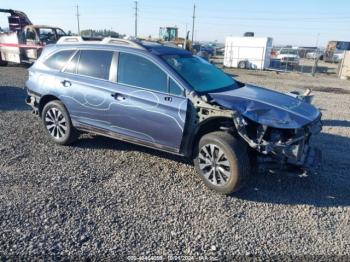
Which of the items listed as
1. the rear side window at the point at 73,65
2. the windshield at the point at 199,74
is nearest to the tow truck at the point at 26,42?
the rear side window at the point at 73,65

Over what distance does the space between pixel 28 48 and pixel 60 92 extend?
39.7ft

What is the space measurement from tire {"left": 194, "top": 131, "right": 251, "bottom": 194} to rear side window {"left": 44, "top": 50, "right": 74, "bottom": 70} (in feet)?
9.49

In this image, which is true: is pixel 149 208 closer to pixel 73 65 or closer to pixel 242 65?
pixel 73 65

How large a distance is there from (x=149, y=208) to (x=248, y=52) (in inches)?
951

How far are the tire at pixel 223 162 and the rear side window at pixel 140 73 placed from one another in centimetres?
99

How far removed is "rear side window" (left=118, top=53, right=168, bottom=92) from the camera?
4.58m

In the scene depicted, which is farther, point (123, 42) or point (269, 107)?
point (123, 42)

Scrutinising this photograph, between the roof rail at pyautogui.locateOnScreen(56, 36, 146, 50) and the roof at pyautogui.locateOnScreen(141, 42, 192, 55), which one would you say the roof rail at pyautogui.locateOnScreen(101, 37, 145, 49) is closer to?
the roof rail at pyautogui.locateOnScreen(56, 36, 146, 50)

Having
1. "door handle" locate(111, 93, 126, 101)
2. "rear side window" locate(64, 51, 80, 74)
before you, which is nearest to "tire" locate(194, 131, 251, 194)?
"door handle" locate(111, 93, 126, 101)

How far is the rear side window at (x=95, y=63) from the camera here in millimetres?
5129

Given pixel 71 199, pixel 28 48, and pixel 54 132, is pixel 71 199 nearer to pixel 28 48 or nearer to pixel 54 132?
pixel 54 132

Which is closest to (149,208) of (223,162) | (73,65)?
(223,162)

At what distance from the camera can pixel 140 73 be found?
479cm

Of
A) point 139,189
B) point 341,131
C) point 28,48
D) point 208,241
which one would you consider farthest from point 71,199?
point 28,48
